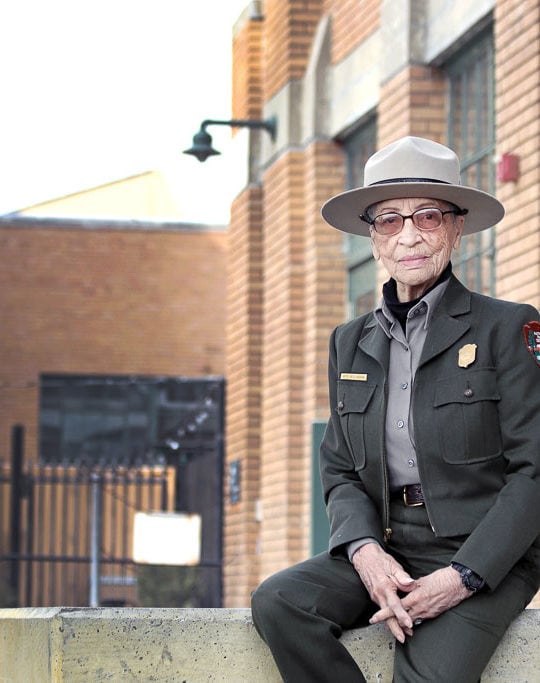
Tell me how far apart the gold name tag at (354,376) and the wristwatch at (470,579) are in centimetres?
63

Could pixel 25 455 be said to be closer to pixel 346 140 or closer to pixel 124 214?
pixel 124 214

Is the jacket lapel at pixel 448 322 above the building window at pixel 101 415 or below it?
below

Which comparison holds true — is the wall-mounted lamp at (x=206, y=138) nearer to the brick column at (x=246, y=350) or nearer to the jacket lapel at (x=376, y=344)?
the brick column at (x=246, y=350)

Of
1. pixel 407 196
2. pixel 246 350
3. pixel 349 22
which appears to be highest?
pixel 349 22

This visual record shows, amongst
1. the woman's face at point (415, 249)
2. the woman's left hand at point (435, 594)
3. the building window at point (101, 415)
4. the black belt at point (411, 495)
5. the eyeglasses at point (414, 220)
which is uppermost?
the building window at point (101, 415)

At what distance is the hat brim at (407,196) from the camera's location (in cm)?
429

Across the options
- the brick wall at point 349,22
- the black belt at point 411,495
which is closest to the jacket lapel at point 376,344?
the black belt at point 411,495

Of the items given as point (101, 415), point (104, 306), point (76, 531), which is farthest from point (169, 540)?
point (104, 306)

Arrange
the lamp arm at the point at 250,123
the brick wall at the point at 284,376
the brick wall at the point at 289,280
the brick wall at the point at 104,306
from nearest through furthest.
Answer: the brick wall at the point at 289,280, the brick wall at the point at 284,376, the lamp arm at the point at 250,123, the brick wall at the point at 104,306

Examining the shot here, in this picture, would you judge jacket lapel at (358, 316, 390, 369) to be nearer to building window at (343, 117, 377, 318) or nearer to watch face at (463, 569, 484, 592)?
watch face at (463, 569, 484, 592)

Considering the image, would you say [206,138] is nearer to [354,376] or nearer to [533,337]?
[354,376]

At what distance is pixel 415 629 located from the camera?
4043 mm

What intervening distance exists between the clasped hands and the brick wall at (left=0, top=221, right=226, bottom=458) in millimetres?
23229

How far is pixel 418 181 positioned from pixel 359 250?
26.8ft
